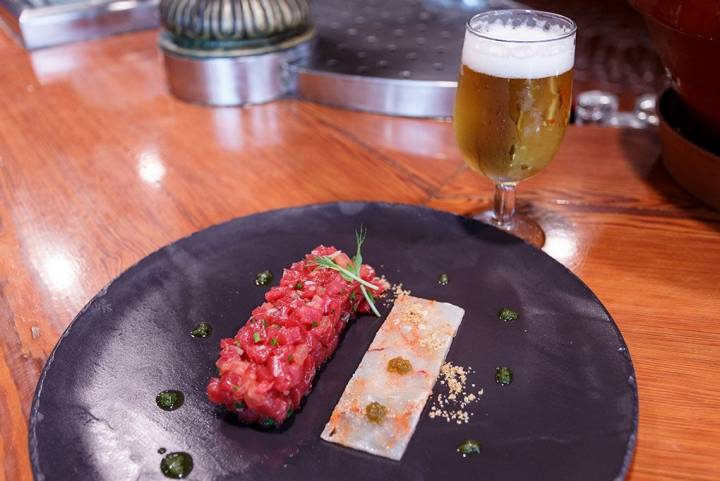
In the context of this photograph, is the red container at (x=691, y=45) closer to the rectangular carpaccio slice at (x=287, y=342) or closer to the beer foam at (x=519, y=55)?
the beer foam at (x=519, y=55)

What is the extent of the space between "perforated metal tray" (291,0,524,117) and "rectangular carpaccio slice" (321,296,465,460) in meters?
0.89

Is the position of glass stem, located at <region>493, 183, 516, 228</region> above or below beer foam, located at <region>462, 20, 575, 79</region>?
below

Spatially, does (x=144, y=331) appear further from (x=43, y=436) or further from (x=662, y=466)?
(x=662, y=466)

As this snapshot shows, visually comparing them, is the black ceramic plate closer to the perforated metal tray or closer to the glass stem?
the glass stem

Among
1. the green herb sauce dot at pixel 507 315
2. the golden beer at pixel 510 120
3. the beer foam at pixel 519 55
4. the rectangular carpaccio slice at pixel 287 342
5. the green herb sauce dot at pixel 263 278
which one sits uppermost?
the beer foam at pixel 519 55

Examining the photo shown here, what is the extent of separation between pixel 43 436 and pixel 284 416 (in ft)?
1.01

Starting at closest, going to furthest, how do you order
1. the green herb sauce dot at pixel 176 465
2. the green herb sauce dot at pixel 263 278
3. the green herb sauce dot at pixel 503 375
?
the green herb sauce dot at pixel 176 465, the green herb sauce dot at pixel 503 375, the green herb sauce dot at pixel 263 278

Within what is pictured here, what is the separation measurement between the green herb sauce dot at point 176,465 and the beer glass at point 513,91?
76cm

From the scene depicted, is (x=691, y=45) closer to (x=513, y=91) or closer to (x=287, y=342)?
(x=513, y=91)

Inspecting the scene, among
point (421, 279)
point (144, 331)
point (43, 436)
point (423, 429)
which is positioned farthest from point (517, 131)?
point (43, 436)

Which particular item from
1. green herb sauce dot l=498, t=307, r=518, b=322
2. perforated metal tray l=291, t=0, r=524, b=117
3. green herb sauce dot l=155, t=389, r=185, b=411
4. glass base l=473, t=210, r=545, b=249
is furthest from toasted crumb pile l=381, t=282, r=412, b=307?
perforated metal tray l=291, t=0, r=524, b=117

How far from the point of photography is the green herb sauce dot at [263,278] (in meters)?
1.17

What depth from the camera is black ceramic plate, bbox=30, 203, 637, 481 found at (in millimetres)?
830

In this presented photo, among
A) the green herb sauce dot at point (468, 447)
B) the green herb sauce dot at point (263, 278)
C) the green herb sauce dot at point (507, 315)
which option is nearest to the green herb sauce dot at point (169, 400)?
the green herb sauce dot at point (263, 278)
